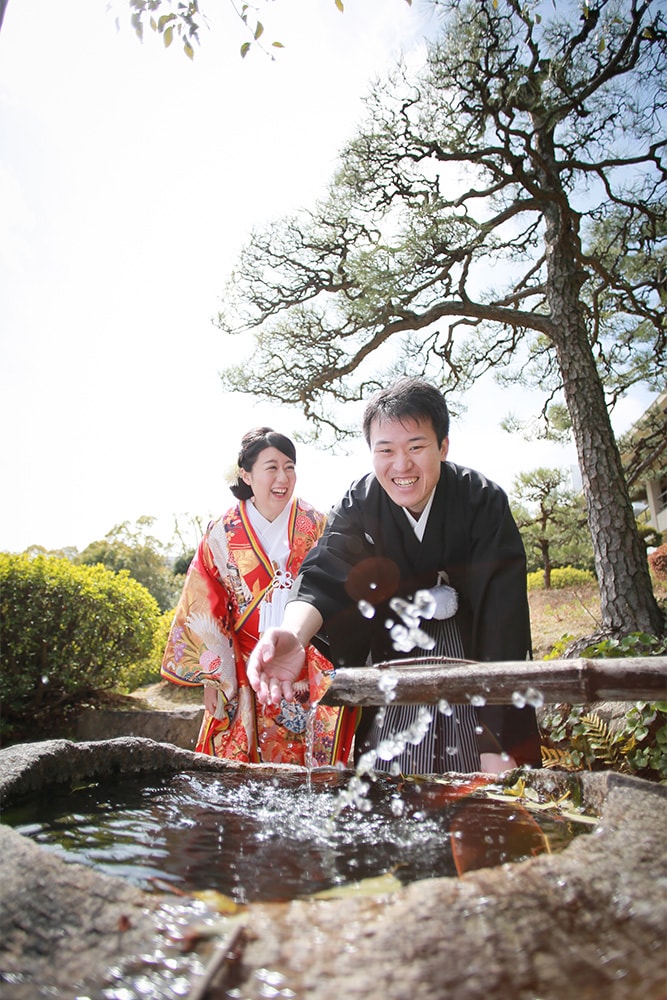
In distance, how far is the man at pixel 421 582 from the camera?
82.0 inches

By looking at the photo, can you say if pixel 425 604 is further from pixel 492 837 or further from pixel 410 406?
pixel 492 837

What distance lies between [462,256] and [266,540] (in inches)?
200

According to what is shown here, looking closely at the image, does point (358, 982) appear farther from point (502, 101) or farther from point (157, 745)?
point (502, 101)

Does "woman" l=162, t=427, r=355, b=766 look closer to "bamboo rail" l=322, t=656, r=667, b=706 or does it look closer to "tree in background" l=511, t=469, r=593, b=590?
"bamboo rail" l=322, t=656, r=667, b=706

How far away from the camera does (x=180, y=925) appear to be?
86 cm

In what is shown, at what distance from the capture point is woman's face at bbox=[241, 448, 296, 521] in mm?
3436

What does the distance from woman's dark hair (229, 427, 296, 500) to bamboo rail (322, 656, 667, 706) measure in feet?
6.73

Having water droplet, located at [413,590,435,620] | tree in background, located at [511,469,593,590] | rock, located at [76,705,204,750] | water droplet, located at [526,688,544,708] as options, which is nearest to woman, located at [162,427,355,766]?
water droplet, located at [413,590,435,620]

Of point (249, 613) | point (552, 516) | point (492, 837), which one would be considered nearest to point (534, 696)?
point (492, 837)

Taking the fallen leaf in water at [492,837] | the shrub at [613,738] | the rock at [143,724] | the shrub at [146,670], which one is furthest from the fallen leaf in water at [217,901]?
the rock at [143,724]

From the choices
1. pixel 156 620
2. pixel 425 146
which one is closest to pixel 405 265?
pixel 425 146

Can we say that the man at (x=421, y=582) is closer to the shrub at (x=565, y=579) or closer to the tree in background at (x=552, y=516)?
the tree in background at (x=552, y=516)

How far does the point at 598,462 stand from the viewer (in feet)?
19.4

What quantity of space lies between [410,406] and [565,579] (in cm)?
1316
